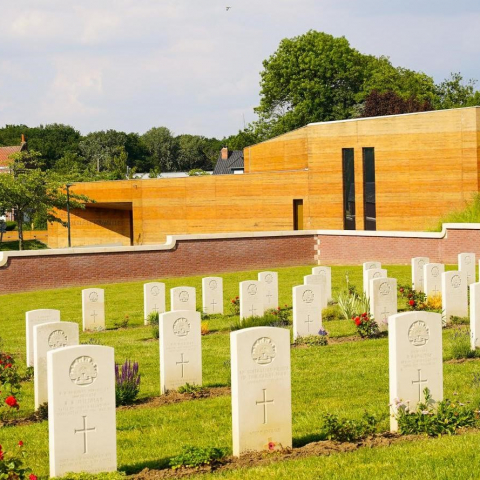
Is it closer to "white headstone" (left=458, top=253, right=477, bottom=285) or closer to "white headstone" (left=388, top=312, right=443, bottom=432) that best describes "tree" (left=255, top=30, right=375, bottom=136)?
"white headstone" (left=458, top=253, right=477, bottom=285)

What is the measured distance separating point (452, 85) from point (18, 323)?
198 ft

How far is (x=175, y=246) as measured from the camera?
31.5 meters

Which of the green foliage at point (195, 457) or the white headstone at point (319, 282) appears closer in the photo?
the green foliage at point (195, 457)

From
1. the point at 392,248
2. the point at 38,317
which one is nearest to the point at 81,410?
the point at 38,317

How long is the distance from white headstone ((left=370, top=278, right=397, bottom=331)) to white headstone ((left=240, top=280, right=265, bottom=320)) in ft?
9.76

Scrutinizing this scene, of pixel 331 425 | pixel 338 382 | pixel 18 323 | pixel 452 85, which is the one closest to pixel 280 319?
pixel 338 382

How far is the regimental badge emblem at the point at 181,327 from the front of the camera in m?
11.8

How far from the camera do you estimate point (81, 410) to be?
797 centimetres

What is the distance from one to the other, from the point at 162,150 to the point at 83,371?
118555mm

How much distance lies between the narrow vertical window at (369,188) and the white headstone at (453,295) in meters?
19.4

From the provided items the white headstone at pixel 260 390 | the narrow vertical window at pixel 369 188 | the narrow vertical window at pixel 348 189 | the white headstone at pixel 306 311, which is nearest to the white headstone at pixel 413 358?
the white headstone at pixel 260 390

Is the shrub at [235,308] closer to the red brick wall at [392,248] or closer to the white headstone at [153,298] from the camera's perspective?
the white headstone at [153,298]

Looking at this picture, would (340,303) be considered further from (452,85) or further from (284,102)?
(452,85)

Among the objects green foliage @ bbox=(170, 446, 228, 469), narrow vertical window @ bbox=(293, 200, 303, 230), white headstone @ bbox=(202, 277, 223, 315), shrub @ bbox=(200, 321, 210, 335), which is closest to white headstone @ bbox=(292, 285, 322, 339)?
shrub @ bbox=(200, 321, 210, 335)
